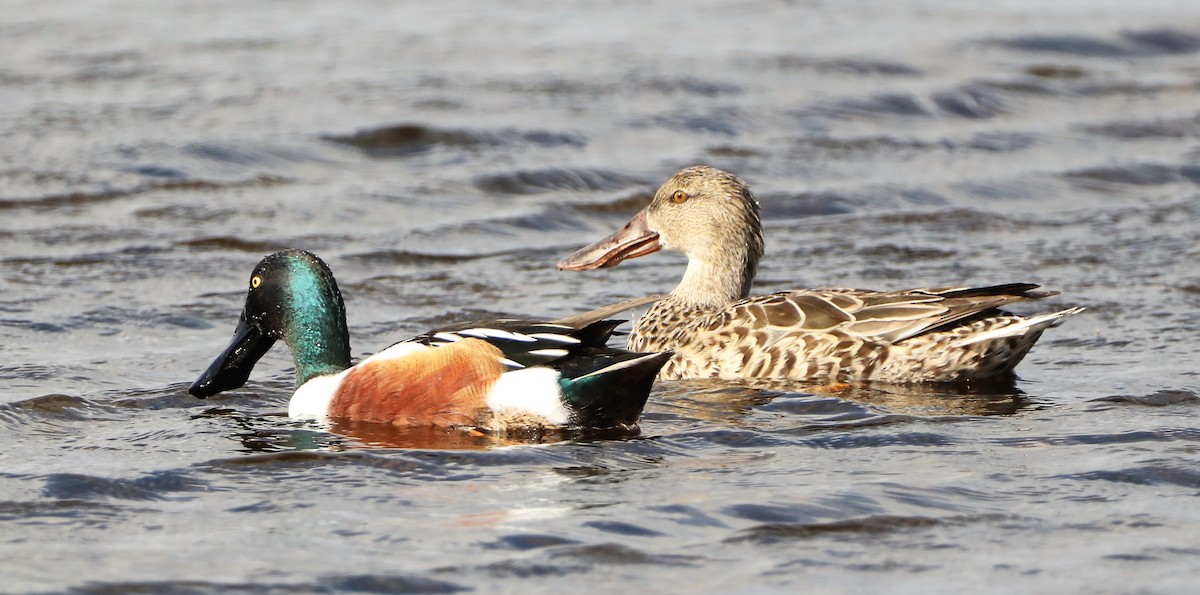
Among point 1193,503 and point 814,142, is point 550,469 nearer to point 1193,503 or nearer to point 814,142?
point 1193,503

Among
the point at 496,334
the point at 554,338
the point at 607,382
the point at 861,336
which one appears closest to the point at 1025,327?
the point at 861,336

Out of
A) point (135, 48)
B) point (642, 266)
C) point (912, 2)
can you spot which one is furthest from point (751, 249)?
point (912, 2)

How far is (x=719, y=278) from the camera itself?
9406 millimetres

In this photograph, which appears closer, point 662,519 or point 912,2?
point 662,519

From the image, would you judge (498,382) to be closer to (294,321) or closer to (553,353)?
(553,353)

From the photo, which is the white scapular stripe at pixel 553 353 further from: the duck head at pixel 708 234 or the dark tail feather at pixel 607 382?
the duck head at pixel 708 234

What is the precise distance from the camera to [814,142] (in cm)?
1389

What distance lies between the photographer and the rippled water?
5746 millimetres

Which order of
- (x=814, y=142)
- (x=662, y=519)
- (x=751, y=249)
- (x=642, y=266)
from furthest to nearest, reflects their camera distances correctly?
(x=814, y=142), (x=642, y=266), (x=751, y=249), (x=662, y=519)

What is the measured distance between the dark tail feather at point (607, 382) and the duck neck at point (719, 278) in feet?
7.77

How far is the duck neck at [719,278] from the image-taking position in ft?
30.8

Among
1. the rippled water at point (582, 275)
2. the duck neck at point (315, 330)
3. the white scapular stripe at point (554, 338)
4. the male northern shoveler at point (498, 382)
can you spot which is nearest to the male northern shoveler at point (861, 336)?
the rippled water at point (582, 275)

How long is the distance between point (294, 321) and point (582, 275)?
3.42 meters

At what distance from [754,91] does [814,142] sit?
57.6 inches
